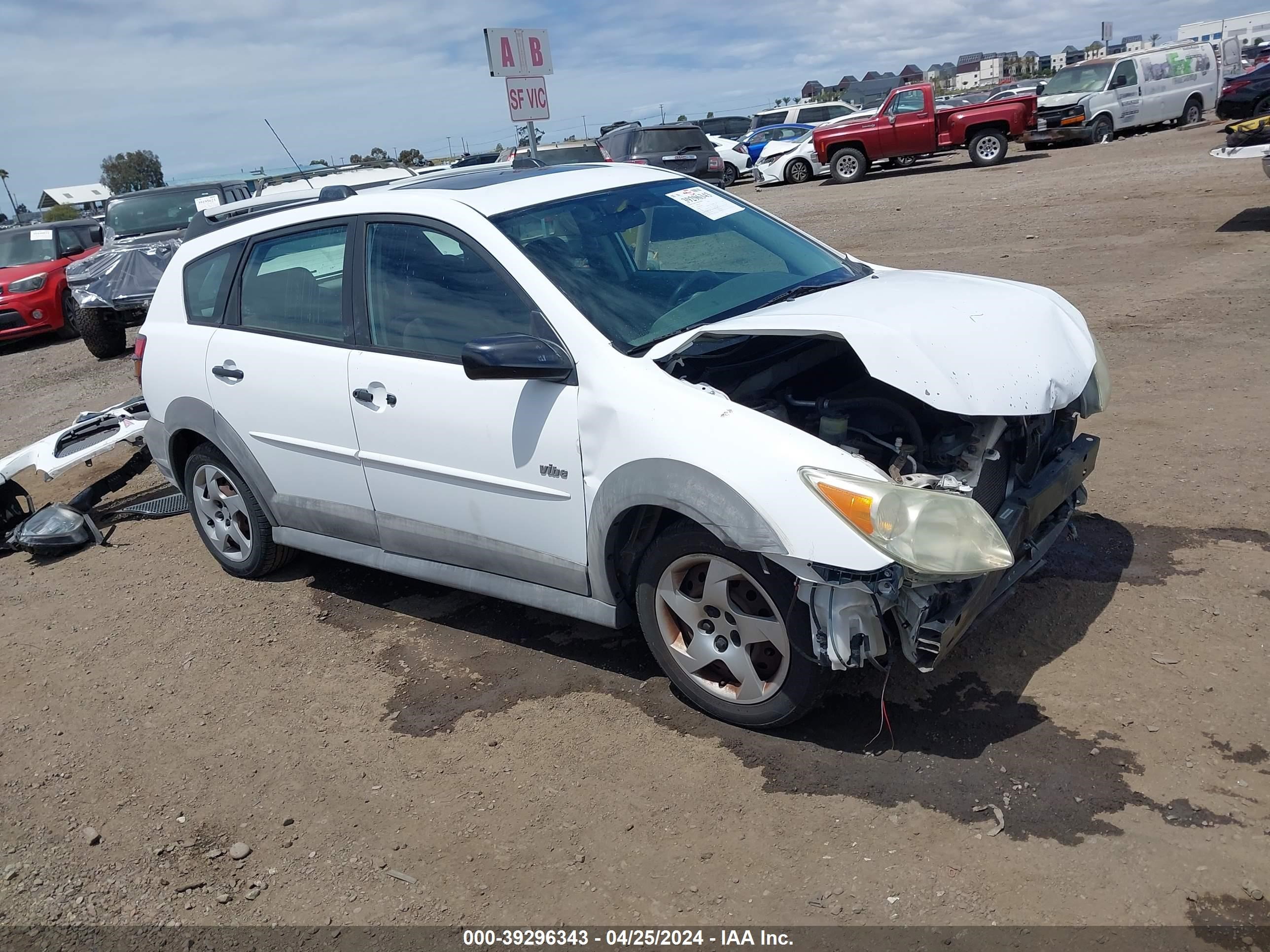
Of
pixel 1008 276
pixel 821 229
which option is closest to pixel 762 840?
pixel 1008 276

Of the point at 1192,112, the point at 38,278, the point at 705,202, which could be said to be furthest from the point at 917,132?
the point at 705,202

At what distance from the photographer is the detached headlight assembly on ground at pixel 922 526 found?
9.71 feet

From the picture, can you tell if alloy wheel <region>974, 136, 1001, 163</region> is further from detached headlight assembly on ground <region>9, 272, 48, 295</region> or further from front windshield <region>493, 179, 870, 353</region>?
front windshield <region>493, 179, 870, 353</region>

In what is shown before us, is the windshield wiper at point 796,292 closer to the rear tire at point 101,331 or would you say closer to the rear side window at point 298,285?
the rear side window at point 298,285

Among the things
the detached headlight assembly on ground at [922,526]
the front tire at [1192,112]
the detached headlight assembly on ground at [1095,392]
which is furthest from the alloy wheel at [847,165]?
the detached headlight assembly on ground at [922,526]

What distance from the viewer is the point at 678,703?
385 centimetres

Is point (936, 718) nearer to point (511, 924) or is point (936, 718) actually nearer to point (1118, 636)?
point (1118, 636)

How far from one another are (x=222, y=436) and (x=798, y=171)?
68.6 ft

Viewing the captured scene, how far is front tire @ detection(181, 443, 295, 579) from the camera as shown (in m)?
5.21

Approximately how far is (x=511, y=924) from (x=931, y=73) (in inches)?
3517

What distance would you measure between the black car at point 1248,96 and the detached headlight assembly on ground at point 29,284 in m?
17.8

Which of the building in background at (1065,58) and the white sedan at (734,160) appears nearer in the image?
the white sedan at (734,160)

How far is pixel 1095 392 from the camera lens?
392 cm

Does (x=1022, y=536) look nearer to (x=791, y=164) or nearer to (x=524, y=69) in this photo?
(x=524, y=69)
